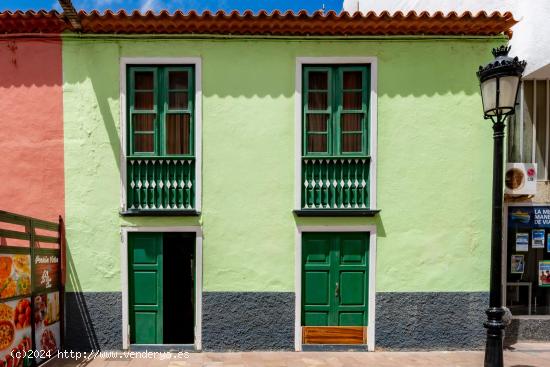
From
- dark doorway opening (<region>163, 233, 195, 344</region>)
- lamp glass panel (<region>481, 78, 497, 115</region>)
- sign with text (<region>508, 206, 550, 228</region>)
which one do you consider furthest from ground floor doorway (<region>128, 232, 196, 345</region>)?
sign with text (<region>508, 206, 550, 228</region>)

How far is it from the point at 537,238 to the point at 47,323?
8214 mm

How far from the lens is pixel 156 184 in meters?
6.05

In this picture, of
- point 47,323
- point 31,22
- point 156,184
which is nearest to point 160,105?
point 156,184

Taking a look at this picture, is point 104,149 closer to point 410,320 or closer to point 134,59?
point 134,59

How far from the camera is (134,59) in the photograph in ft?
19.8

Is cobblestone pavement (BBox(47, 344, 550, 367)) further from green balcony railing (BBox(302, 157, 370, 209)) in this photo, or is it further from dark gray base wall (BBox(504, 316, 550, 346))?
green balcony railing (BBox(302, 157, 370, 209))

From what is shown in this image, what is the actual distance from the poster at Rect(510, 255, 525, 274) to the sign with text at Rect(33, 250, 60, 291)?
25.3ft

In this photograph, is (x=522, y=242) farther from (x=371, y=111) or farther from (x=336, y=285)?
(x=371, y=111)

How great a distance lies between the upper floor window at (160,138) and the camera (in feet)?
19.9

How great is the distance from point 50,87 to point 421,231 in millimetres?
6533

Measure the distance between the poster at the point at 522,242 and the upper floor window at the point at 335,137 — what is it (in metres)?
2.92

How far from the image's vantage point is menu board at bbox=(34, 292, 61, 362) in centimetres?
527

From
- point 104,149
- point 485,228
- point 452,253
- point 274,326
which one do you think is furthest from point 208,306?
point 485,228

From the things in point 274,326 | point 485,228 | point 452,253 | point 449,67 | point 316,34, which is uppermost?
point 316,34
